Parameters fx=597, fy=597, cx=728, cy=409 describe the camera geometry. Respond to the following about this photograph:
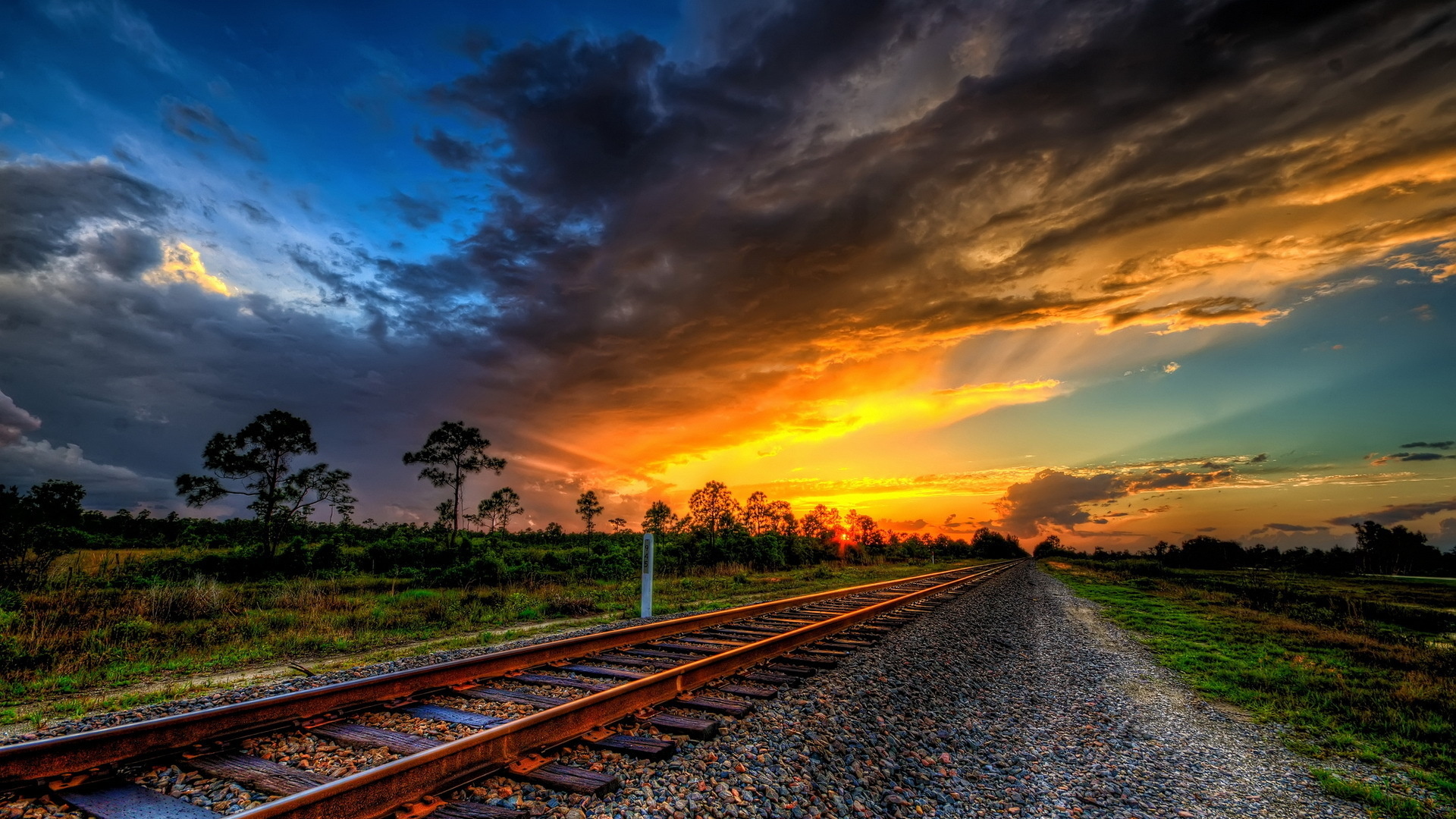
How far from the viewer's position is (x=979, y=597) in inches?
758

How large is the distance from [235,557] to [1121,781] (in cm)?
3351

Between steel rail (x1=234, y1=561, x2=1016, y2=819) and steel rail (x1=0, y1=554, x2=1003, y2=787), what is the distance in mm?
1827

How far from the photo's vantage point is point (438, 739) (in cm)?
469

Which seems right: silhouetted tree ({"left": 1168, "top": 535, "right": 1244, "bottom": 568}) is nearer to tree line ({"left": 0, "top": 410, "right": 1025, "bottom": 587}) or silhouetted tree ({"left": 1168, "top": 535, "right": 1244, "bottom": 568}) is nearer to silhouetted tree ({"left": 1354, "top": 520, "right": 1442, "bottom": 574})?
silhouetted tree ({"left": 1354, "top": 520, "right": 1442, "bottom": 574})

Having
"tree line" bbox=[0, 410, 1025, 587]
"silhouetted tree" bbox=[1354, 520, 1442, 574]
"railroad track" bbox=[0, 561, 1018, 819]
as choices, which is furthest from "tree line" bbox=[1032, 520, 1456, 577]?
"railroad track" bbox=[0, 561, 1018, 819]

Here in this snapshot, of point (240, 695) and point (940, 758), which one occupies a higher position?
point (240, 695)

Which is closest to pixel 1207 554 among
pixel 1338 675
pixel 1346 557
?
pixel 1346 557

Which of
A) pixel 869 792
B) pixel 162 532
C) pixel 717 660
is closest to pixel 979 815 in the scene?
pixel 869 792

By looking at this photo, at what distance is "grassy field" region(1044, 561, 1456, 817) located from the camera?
233 inches

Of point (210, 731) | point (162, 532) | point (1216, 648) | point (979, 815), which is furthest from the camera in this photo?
point (162, 532)

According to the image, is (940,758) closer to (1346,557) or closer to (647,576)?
(647,576)

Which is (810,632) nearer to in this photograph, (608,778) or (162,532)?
(608,778)

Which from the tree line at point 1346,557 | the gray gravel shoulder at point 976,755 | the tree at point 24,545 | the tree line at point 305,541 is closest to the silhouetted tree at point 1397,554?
the tree line at point 1346,557

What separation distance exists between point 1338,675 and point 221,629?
19568 mm
